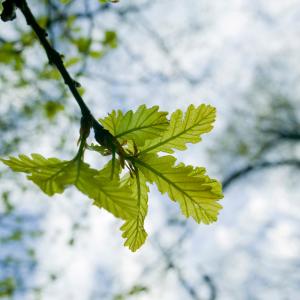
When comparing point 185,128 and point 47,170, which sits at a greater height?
point 185,128

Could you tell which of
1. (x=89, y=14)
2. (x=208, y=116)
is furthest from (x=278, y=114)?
(x=208, y=116)

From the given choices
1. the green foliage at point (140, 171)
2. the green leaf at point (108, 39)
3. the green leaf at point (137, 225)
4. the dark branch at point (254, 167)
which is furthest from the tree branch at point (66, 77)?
the dark branch at point (254, 167)

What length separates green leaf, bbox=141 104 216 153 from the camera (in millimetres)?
970

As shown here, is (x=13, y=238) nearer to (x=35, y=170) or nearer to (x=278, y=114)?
(x=35, y=170)

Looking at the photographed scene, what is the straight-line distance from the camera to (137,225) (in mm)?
950

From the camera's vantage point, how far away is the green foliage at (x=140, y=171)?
75 centimetres

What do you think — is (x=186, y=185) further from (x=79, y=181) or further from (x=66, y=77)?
(x=66, y=77)

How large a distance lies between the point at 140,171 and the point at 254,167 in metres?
9.33

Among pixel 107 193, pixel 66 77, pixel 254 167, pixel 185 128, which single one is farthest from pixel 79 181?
pixel 254 167

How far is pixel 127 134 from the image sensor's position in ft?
2.98

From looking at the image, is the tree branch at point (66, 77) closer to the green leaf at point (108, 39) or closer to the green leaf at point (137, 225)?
the green leaf at point (137, 225)

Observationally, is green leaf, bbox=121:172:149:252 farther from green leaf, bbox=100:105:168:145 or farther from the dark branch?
the dark branch

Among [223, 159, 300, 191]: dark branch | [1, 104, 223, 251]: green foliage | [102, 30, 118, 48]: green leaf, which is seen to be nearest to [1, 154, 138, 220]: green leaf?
[1, 104, 223, 251]: green foliage

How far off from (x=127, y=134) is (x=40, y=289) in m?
5.17
